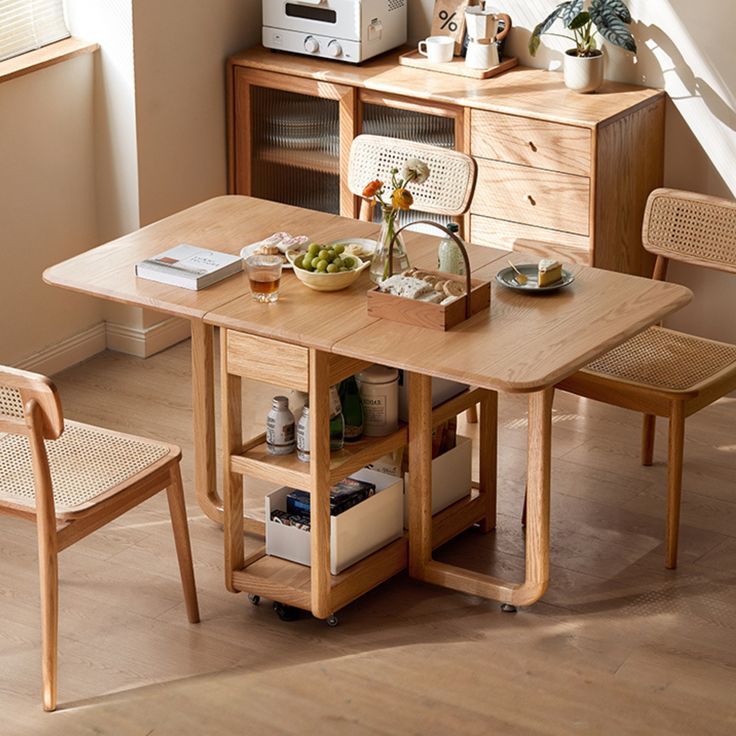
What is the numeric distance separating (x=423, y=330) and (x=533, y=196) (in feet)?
5.05

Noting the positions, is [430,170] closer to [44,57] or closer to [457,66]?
[457,66]

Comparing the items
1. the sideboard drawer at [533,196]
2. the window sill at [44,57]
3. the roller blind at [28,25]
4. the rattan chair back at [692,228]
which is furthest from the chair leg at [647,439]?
the roller blind at [28,25]

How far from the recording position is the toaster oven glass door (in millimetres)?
4906

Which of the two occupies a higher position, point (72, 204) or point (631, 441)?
point (72, 204)

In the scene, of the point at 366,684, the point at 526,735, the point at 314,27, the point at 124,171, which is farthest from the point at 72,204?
the point at 526,735

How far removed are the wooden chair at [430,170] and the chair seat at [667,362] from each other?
2.03ft

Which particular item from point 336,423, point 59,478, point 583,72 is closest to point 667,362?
point 336,423

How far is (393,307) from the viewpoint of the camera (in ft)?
10.4

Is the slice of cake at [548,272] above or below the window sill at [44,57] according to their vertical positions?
below

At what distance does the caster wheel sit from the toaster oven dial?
7.20 feet

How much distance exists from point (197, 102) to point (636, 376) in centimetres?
198

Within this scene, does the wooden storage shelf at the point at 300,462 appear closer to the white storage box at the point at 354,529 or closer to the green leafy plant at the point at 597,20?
the white storage box at the point at 354,529

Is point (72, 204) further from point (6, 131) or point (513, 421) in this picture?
point (513, 421)

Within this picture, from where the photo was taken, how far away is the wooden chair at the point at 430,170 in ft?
13.2
